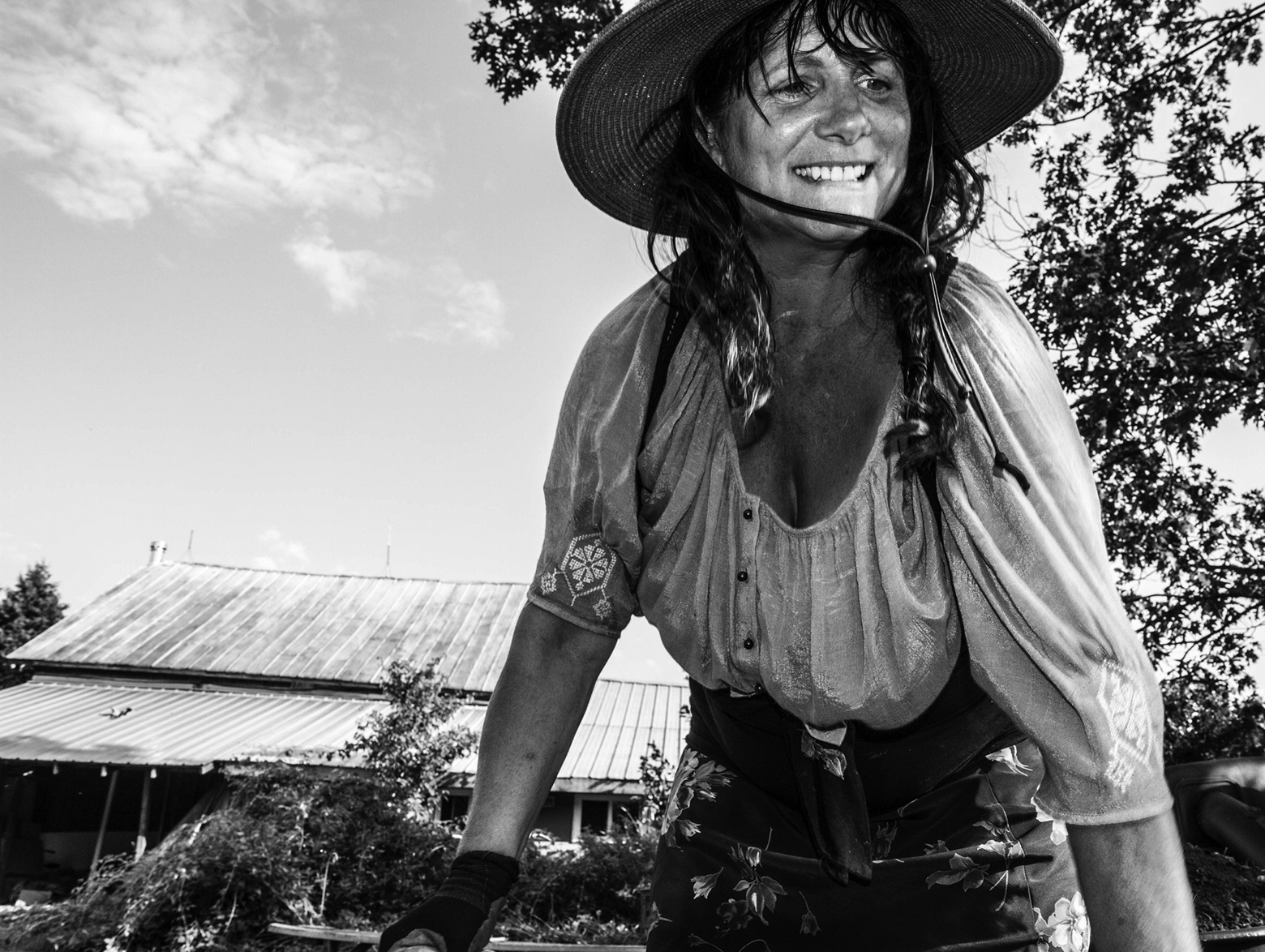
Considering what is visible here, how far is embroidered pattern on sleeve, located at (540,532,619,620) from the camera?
1.66 metres

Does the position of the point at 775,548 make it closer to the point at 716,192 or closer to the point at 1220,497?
the point at 716,192

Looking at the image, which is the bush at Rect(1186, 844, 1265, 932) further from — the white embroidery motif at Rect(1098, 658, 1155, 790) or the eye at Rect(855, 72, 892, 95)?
the eye at Rect(855, 72, 892, 95)

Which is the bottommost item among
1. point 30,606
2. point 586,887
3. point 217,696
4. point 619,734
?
point 586,887

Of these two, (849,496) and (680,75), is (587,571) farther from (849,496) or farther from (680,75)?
(680,75)

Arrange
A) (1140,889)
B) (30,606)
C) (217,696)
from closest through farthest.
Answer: (1140,889)
(217,696)
(30,606)

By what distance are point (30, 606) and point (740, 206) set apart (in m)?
37.5

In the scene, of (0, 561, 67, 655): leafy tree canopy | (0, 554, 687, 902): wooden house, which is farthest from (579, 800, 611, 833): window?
(0, 561, 67, 655): leafy tree canopy

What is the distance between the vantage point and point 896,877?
4.56 ft

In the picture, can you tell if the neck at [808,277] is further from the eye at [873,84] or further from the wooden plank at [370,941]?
the wooden plank at [370,941]

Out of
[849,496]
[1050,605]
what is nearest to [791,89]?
[849,496]

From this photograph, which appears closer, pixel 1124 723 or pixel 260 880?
pixel 1124 723

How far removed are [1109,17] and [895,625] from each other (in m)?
7.94

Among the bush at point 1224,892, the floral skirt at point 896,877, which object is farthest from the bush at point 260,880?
the floral skirt at point 896,877

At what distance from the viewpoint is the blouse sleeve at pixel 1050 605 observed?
106cm
